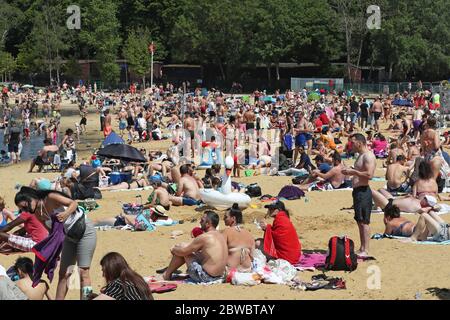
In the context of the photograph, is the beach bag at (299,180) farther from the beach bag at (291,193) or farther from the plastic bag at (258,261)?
the plastic bag at (258,261)

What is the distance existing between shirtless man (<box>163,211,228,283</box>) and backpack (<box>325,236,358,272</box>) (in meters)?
1.34

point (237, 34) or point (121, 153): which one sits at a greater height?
point (237, 34)

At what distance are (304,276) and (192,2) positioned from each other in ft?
188

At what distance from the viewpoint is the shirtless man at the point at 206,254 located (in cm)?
874

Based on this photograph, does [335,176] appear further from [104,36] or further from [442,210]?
[104,36]

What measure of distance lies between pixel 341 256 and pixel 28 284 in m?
3.72

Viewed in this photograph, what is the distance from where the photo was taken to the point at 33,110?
46875 millimetres

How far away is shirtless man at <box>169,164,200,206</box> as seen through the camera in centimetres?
1405

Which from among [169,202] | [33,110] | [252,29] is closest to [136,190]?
[169,202]

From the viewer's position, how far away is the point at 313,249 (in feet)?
34.8

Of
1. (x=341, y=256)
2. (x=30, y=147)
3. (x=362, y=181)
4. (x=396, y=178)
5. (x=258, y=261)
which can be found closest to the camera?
(x=258, y=261)

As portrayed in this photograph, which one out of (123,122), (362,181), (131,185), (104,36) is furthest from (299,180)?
(104,36)

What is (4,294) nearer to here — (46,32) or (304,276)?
(304,276)

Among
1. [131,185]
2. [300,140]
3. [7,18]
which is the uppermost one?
[7,18]
